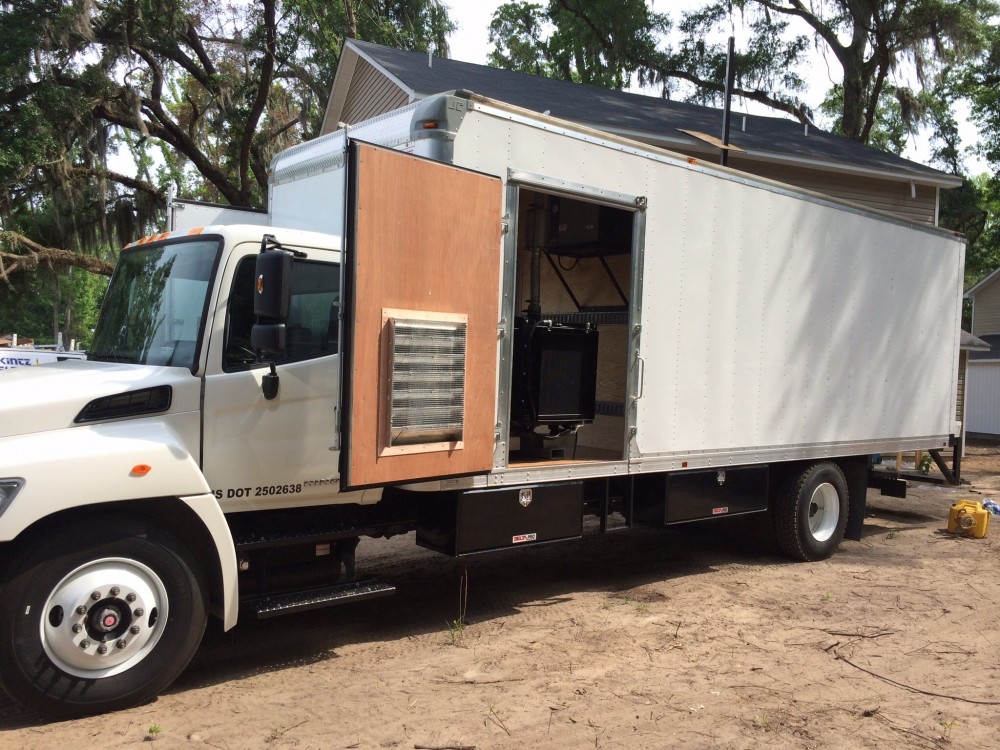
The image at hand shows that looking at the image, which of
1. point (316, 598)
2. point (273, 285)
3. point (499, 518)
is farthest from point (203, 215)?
point (499, 518)

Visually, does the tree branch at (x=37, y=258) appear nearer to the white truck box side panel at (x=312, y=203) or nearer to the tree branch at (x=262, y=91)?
the tree branch at (x=262, y=91)

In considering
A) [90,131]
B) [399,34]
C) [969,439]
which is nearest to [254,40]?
[90,131]

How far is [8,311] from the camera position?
61.9 feet

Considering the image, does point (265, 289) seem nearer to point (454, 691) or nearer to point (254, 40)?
point (454, 691)

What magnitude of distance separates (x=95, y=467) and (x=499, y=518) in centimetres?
243

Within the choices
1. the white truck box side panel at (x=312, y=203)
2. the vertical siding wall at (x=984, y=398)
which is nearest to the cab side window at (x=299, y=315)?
the white truck box side panel at (x=312, y=203)

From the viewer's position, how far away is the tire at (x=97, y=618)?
3.80 meters

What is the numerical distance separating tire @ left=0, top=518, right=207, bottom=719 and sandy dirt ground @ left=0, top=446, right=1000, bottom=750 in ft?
0.56

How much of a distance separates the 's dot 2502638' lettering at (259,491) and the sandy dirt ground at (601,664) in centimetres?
105

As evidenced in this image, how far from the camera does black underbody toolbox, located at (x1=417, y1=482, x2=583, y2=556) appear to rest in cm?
522

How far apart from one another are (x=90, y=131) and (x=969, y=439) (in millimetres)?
24670

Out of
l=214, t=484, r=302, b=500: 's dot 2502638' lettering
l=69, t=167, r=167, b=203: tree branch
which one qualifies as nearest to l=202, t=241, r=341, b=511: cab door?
l=214, t=484, r=302, b=500: 's dot 2502638' lettering

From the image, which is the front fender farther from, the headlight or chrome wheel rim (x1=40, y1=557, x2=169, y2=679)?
chrome wheel rim (x1=40, y1=557, x2=169, y2=679)

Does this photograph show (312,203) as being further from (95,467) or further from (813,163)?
(813,163)
